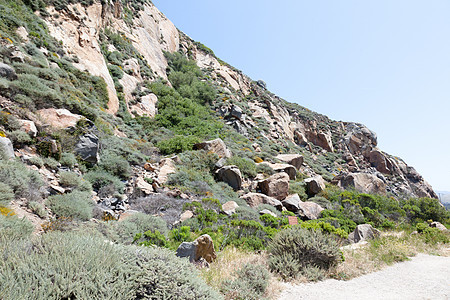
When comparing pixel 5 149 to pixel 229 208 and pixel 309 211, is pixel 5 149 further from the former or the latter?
pixel 309 211

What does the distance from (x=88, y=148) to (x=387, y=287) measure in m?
9.43

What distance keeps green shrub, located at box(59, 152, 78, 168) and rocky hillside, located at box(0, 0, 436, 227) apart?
0.03m

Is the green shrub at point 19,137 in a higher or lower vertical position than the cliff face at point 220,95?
lower

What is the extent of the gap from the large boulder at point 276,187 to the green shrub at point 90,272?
10.2 m

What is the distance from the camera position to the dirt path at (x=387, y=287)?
13.5 ft

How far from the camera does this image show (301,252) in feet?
16.9

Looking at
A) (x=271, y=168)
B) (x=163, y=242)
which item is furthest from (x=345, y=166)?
(x=163, y=242)

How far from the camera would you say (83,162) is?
753 cm

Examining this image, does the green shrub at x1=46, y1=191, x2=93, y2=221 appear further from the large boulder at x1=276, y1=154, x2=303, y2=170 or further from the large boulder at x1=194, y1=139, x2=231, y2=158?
the large boulder at x1=276, y1=154, x2=303, y2=170

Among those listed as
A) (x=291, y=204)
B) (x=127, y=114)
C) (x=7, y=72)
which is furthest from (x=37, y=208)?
(x=127, y=114)

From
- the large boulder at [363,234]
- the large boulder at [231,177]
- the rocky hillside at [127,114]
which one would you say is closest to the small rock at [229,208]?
the rocky hillside at [127,114]

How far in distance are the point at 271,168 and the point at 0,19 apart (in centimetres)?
1692

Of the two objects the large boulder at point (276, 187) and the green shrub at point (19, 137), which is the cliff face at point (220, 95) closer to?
the green shrub at point (19, 137)

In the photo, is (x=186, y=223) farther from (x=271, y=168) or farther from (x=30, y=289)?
(x=271, y=168)
